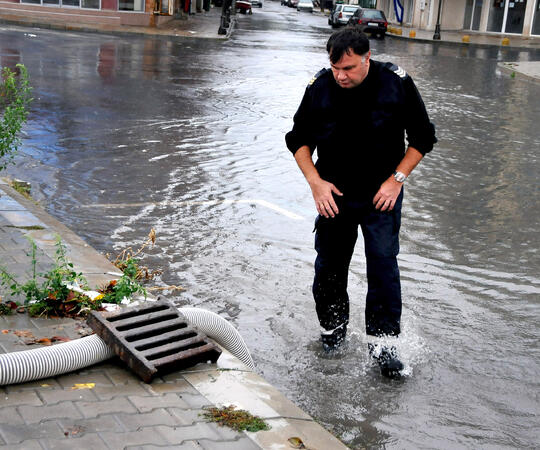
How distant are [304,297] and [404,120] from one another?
→ 74.4 inches

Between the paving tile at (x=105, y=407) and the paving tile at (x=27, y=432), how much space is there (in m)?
0.19

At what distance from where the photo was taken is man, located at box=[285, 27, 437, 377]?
4527mm

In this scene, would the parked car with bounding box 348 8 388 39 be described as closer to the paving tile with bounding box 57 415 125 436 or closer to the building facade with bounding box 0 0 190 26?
the building facade with bounding box 0 0 190 26

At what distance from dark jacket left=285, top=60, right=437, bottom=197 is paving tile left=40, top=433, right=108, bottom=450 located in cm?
208

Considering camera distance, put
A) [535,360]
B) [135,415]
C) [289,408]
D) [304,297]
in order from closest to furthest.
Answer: [135,415] < [289,408] < [535,360] < [304,297]

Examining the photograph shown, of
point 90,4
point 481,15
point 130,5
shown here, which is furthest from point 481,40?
point 90,4

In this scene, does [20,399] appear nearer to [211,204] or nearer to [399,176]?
[399,176]

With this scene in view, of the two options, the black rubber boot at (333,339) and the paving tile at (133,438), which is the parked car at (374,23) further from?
the paving tile at (133,438)

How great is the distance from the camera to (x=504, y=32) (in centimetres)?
4881

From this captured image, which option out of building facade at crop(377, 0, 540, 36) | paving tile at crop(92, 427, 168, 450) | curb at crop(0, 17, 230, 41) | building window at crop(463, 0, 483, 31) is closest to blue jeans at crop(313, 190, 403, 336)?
paving tile at crop(92, 427, 168, 450)

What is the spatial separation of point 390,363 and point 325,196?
1.05 meters

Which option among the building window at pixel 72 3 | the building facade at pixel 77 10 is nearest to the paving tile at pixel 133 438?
the building facade at pixel 77 10

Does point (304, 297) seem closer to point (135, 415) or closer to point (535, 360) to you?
point (535, 360)

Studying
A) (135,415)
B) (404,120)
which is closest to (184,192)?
(404,120)
